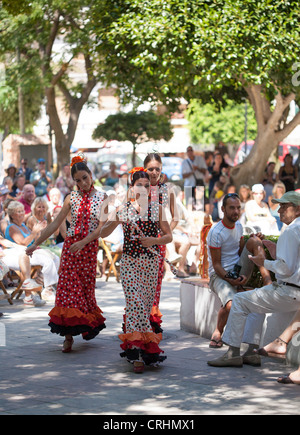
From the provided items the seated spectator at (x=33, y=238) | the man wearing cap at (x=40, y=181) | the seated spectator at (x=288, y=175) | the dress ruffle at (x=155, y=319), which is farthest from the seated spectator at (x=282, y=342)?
the seated spectator at (x=288, y=175)

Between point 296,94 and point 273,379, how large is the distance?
49.3 ft

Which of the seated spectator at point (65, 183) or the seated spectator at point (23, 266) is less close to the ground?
the seated spectator at point (65, 183)

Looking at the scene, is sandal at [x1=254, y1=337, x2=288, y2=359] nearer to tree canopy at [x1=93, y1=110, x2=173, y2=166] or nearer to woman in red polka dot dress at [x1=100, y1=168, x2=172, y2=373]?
woman in red polka dot dress at [x1=100, y1=168, x2=172, y2=373]

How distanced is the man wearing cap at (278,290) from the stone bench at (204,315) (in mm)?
658

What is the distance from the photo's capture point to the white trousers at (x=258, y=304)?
25.5 ft

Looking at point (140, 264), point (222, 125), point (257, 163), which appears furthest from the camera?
point (222, 125)

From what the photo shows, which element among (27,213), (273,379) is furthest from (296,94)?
(273,379)

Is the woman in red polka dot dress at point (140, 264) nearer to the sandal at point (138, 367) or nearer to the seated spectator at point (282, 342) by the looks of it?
the sandal at point (138, 367)

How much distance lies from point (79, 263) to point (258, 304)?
1993mm

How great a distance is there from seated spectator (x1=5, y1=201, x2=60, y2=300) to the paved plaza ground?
8.69 feet

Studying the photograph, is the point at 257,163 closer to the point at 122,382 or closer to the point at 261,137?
the point at 261,137

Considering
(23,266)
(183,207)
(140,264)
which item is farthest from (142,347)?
(183,207)

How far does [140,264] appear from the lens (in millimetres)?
8102

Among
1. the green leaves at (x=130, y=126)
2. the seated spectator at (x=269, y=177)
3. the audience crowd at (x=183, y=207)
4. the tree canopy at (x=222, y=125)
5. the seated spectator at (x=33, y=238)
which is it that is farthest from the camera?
the tree canopy at (x=222, y=125)
